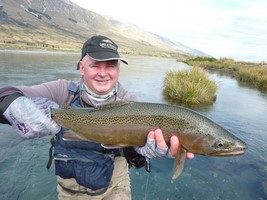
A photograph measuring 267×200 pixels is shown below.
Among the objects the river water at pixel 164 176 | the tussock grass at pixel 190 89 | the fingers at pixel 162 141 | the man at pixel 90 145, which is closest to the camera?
the fingers at pixel 162 141

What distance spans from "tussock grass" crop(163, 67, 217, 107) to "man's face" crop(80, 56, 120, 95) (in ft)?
36.3

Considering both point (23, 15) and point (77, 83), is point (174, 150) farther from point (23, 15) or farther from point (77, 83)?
point (23, 15)

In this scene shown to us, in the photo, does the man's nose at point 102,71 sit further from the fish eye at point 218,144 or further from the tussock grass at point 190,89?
the tussock grass at point 190,89

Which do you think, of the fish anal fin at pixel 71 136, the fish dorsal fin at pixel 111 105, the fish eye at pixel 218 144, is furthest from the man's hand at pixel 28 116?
the fish eye at pixel 218 144

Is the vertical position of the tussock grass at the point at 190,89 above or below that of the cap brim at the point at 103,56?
below

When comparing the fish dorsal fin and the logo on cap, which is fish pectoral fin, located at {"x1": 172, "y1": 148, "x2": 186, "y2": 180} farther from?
the logo on cap

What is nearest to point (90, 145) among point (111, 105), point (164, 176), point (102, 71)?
point (111, 105)

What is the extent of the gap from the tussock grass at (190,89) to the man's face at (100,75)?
11.1 meters

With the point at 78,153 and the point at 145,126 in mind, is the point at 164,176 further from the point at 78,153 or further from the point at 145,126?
the point at 145,126

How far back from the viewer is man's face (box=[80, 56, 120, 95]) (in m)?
3.53

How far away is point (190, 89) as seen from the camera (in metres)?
14.9

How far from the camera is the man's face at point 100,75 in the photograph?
3.53m

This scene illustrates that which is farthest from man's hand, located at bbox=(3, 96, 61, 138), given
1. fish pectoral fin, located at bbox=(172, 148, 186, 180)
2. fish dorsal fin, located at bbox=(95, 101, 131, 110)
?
fish pectoral fin, located at bbox=(172, 148, 186, 180)

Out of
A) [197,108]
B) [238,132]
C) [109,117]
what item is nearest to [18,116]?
[109,117]
